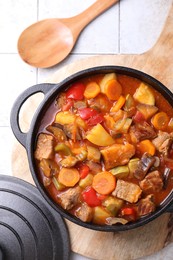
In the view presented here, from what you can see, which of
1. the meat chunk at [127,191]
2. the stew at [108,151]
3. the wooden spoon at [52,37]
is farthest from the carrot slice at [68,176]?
the wooden spoon at [52,37]

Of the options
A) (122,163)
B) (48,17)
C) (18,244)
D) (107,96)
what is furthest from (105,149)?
(48,17)

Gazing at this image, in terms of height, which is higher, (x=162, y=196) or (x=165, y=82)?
(x=165, y=82)

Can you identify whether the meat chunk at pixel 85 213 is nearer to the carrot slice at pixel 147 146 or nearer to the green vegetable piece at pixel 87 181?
the green vegetable piece at pixel 87 181

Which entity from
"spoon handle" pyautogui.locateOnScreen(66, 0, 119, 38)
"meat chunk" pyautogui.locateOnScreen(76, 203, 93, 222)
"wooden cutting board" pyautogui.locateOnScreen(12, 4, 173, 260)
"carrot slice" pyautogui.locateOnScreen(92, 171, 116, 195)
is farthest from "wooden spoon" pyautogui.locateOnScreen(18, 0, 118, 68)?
"meat chunk" pyautogui.locateOnScreen(76, 203, 93, 222)

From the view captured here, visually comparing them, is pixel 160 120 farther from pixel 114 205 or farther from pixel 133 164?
pixel 114 205

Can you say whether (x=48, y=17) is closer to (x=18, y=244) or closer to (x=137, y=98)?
(x=137, y=98)
